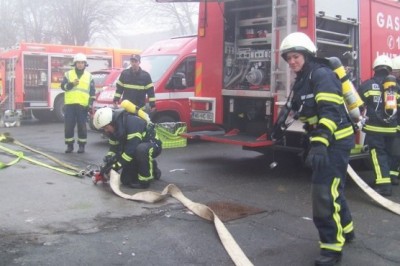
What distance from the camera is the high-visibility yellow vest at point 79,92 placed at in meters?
9.31

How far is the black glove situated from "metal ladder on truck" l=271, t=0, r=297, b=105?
9.59 ft

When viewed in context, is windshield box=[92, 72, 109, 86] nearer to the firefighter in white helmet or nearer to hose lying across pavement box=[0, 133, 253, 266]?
hose lying across pavement box=[0, 133, 253, 266]

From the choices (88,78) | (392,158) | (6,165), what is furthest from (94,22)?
(392,158)

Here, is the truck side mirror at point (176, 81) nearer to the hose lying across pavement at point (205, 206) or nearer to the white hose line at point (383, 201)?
the hose lying across pavement at point (205, 206)

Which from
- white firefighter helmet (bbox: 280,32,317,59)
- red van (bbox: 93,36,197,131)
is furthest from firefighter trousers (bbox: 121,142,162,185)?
red van (bbox: 93,36,197,131)

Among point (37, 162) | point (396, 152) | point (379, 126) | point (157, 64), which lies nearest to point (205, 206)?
point (379, 126)

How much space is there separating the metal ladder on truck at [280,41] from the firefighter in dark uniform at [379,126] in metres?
1.03

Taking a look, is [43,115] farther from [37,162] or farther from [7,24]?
[7,24]

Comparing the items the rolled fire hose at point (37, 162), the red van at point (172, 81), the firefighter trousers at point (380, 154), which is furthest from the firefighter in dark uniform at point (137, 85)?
the firefighter trousers at point (380, 154)

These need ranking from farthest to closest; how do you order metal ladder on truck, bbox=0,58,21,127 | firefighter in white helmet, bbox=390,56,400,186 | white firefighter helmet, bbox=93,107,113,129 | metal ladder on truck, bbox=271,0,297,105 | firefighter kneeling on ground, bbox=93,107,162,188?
1. metal ladder on truck, bbox=0,58,21,127
2. metal ladder on truck, bbox=271,0,297,105
3. firefighter in white helmet, bbox=390,56,400,186
4. firefighter kneeling on ground, bbox=93,107,162,188
5. white firefighter helmet, bbox=93,107,113,129

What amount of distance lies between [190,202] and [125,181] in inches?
54.6

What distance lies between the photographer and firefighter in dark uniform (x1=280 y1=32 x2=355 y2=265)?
12.7 feet

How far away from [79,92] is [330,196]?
6421 millimetres

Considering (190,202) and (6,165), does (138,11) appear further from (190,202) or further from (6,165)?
(190,202)
